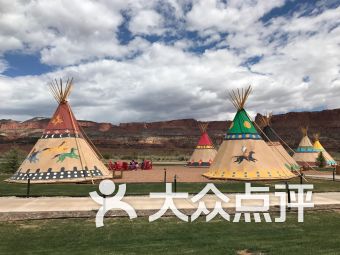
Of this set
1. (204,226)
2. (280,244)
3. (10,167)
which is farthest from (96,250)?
(10,167)

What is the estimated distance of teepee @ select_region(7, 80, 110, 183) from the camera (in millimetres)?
19391

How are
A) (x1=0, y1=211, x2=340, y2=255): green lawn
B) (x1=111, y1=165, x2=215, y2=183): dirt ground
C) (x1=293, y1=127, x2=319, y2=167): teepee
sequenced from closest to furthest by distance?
(x1=0, y1=211, x2=340, y2=255): green lawn < (x1=111, y1=165, x2=215, y2=183): dirt ground < (x1=293, y1=127, x2=319, y2=167): teepee

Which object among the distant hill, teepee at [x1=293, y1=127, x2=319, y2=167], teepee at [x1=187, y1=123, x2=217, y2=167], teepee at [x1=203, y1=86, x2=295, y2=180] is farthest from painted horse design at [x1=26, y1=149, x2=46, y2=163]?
the distant hill

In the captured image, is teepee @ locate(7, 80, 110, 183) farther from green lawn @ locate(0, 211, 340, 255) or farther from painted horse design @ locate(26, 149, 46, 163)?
green lawn @ locate(0, 211, 340, 255)

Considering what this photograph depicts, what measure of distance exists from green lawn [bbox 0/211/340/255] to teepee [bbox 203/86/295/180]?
420 inches

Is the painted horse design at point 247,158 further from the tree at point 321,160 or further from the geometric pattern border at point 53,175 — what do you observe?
the tree at point 321,160

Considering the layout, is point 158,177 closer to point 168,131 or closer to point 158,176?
point 158,176

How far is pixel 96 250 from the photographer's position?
6980 millimetres

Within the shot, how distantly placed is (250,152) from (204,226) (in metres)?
13.1

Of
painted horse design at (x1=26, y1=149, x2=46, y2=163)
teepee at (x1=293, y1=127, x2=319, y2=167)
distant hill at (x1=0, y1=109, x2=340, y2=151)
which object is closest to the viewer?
painted horse design at (x1=26, y1=149, x2=46, y2=163)

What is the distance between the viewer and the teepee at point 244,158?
2078cm

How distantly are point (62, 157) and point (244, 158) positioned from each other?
10774mm

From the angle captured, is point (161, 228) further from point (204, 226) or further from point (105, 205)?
point (105, 205)

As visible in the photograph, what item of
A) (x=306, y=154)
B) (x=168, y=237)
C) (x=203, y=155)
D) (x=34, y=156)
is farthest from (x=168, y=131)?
(x=168, y=237)
